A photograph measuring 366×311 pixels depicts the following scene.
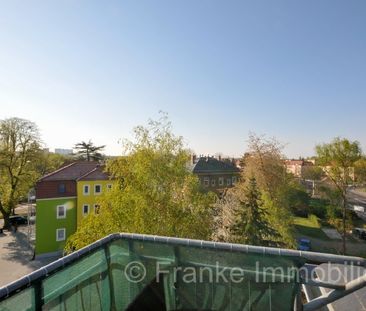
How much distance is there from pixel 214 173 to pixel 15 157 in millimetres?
23515

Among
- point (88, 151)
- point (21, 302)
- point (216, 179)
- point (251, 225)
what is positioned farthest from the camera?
point (88, 151)

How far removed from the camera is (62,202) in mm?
23594

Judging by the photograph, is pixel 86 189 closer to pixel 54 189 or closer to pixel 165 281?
pixel 54 189

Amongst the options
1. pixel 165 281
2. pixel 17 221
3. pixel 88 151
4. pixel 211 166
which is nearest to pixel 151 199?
pixel 165 281

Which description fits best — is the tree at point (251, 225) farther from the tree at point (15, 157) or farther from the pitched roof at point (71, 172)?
the tree at point (15, 157)

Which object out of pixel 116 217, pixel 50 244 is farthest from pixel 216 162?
pixel 116 217

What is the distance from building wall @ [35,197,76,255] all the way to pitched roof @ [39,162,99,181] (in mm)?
1772

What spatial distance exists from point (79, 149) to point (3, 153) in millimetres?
25415

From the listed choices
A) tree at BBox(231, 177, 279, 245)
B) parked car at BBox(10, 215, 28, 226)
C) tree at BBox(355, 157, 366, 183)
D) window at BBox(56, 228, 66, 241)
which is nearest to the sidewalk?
window at BBox(56, 228, 66, 241)

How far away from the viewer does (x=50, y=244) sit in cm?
2295

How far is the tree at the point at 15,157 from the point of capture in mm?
26359

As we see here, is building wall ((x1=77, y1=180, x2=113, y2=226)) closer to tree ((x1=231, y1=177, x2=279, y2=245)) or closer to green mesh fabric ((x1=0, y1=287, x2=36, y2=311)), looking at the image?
tree ((x1=231, y1=177, x2=279, y2=245))

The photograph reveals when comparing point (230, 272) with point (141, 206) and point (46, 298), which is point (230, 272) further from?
point (141, 206)

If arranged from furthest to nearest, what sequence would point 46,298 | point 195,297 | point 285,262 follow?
point 195,297 < point 285,262 < point 46,298
